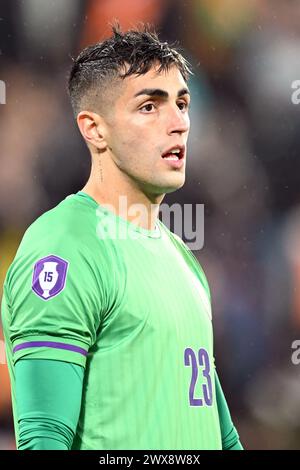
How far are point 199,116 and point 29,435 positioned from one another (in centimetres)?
283

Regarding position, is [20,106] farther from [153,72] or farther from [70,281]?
[70,281]

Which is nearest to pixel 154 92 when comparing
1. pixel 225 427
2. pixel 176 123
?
pixel 176 123

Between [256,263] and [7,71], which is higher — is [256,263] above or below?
below

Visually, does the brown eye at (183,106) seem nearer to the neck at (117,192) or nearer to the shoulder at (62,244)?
the neck at (117,192)

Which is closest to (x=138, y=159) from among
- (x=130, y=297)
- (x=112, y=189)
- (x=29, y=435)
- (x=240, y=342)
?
(x=112, y=189)

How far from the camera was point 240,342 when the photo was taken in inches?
162

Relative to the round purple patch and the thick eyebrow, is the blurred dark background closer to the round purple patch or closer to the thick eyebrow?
the thick eyebrow

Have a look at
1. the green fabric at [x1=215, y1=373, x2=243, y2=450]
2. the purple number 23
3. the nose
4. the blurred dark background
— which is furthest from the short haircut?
the blurred dark background

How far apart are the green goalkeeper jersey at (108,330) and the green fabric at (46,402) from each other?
0.03m

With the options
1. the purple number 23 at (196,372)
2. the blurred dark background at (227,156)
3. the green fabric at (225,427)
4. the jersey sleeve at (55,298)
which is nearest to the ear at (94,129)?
the jersey sleeve at (55,298)

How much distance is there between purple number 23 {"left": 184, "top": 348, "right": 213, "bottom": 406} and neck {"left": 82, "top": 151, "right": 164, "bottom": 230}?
0.35 meters

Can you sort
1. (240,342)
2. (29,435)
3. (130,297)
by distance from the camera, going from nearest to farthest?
(29,435), (130,297), (240,342)

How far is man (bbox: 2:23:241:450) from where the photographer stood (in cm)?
→ 175

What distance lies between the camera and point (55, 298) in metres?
1.78
